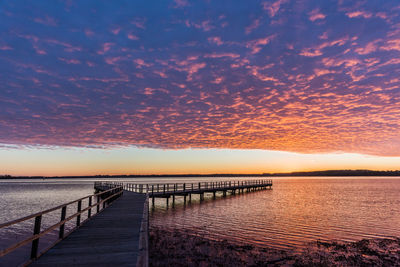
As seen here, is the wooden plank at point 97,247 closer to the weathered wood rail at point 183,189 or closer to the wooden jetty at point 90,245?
the wooden jetty at point 90,245

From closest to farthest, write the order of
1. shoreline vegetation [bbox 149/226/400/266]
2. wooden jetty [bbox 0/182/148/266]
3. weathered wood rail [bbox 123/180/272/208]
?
wooden jetty [bbox 0/182/148/266]
shoreline vegetation [bbox 149/226/400/266]
weathered wood rail [bbox 123/180/272/208]

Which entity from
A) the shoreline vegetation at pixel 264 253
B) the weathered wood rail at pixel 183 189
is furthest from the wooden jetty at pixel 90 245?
the weathered wood rail at pixel 183 189

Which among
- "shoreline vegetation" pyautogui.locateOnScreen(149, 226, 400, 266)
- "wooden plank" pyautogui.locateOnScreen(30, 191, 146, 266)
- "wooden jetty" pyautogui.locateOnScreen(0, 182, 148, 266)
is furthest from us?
"shoreline vegetation" pyautogui.locateOnScreen(149, 226, 400, 266)

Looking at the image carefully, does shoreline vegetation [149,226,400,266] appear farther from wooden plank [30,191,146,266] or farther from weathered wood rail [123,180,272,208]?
weathered wood rail [123,180,272,208]

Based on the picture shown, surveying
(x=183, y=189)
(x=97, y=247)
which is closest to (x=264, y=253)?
(x=97, y=247)

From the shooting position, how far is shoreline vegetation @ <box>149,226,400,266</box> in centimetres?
1166

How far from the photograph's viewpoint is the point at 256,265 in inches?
446

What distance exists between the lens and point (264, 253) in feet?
42.9

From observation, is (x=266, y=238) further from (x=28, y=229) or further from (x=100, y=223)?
(x=28, y=229)

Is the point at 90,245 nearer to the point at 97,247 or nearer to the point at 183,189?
the point at 97,247

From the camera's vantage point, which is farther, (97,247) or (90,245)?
(90,245)

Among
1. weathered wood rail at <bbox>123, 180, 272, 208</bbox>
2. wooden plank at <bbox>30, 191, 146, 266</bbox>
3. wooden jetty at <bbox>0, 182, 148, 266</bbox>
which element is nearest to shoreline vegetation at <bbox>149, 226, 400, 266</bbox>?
wooden plank at <bbox>30, 191, 146, 266</bbox>

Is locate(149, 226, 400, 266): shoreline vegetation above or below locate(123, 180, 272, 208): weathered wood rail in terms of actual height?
below

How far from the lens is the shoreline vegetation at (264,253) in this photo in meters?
11.7
